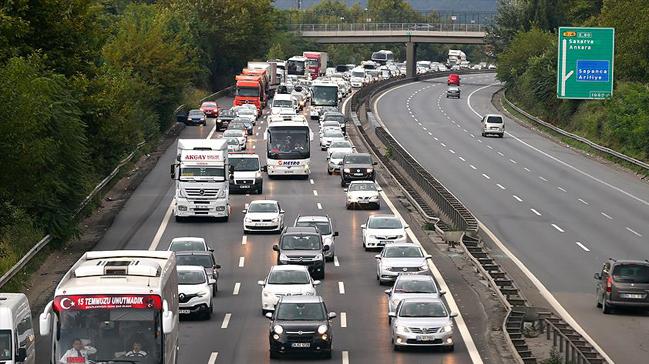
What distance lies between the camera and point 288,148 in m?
72.8

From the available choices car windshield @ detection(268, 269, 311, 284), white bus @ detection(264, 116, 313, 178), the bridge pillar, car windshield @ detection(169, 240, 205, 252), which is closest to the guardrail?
white bus @ detection(264, 116, 313, 178)

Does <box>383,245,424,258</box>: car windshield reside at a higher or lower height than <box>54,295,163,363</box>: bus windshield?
lower

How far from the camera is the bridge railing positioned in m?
170

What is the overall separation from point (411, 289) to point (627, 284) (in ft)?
21.2

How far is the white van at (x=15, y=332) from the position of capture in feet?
88.0

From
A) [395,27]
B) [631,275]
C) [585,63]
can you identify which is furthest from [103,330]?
[395,27]

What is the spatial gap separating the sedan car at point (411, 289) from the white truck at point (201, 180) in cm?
1992

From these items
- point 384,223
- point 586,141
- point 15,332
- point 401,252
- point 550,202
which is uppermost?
point 15,332

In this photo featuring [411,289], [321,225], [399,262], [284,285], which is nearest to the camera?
[411,289]

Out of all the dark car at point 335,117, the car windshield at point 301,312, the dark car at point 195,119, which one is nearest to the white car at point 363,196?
the car windshield at point 301,312

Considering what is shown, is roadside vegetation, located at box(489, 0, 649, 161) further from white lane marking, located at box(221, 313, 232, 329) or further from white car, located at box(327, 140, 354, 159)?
white lane marking, located at box(221, 313, 232, 329)

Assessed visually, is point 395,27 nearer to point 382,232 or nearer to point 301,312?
point 382,232

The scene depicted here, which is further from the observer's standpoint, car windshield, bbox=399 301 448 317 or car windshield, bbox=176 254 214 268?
car windshield, bbox=176 254 214 268

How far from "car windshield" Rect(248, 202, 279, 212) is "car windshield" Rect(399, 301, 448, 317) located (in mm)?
21623
